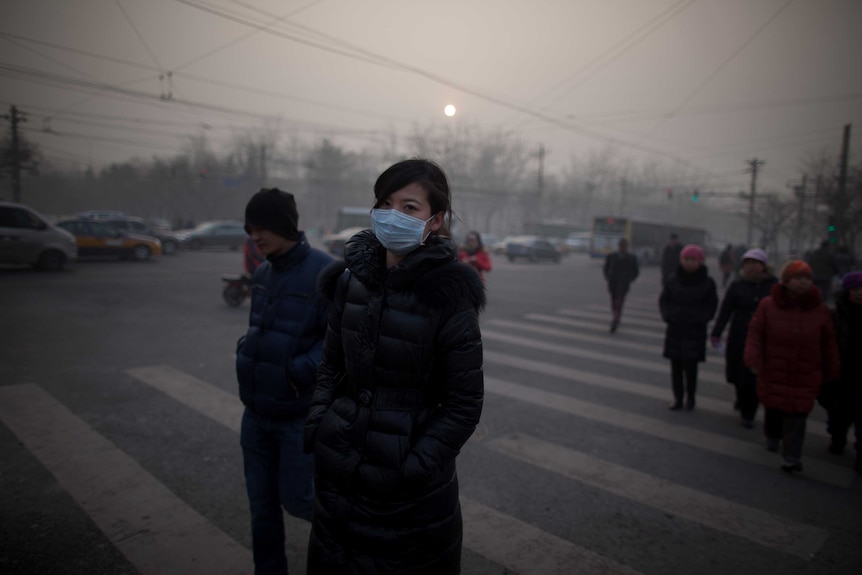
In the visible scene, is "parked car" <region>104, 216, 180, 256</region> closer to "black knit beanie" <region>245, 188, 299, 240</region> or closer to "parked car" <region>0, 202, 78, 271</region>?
"parked car" <region>0, 202, 78, 271</region>

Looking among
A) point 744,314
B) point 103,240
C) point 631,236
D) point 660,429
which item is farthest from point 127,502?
point 631,236

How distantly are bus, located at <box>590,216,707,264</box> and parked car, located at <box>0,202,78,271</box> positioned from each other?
102 ft

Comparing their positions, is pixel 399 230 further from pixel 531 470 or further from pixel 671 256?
pixel 671 256

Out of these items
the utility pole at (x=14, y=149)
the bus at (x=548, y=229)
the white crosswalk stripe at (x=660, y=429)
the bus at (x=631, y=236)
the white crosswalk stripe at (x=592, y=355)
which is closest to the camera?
the white crosswalk stripe at (x=660, y=429)

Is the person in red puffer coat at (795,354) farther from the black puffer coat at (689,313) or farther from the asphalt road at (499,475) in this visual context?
the black puffer coat at (689,313)

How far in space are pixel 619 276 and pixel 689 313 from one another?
16.3ft

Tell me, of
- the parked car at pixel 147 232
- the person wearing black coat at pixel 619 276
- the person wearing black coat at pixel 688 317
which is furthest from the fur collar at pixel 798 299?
the parked car at pixel 147 232

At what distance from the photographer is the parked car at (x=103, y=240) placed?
18875 millimetres

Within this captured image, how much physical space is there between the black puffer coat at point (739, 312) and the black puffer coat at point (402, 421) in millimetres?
4617

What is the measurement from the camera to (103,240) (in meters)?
19.5

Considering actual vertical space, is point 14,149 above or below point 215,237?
above

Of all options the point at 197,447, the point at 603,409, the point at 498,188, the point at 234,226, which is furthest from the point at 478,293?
the point at 498,188

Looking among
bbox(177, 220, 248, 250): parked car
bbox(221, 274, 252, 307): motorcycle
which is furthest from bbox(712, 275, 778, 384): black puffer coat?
bbox(177, 220, 248, 250): parked car

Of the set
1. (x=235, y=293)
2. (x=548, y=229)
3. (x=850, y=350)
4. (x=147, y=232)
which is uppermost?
(x=548, y=229)
